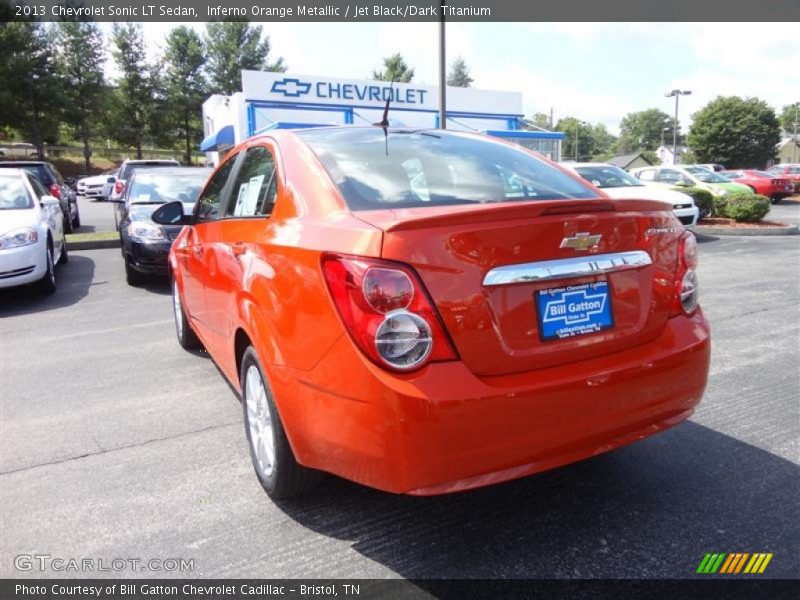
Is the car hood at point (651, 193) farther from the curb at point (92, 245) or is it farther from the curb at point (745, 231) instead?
the curb at point (92, 245)

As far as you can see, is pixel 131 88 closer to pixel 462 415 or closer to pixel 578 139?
pixel 462 415

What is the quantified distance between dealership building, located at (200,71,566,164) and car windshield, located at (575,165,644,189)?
360 inches

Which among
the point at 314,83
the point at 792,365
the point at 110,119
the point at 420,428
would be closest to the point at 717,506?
the point at 420,428

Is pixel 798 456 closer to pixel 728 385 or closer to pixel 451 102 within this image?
pixel 728 385

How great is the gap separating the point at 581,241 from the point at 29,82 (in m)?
46.7

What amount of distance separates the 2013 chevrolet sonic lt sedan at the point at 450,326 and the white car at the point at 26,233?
17.3 ft

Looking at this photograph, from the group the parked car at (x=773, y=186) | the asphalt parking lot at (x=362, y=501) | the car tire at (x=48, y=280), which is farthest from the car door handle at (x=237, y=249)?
the parked car at (x=773, y=186)

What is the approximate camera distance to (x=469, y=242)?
6.52ft

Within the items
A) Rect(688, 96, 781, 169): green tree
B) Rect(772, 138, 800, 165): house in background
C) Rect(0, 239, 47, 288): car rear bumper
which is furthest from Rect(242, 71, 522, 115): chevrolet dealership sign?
Rect(772, 138, 800, 165): house in background

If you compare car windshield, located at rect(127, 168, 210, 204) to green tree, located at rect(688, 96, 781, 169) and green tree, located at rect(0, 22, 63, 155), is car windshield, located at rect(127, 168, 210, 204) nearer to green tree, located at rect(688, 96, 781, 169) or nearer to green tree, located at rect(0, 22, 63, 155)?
green tree, located at rect(0, 22, 63, 155)

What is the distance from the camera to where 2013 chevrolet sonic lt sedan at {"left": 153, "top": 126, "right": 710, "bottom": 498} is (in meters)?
1.91

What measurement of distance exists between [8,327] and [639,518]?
6.10 meters

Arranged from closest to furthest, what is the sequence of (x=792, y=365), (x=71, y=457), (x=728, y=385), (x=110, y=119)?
(x=71, y=457) → (x=728, y=385) → (x=792, y=365) → (x=110, y=119)

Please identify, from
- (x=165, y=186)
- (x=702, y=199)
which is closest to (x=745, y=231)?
(x=702, y=199)
